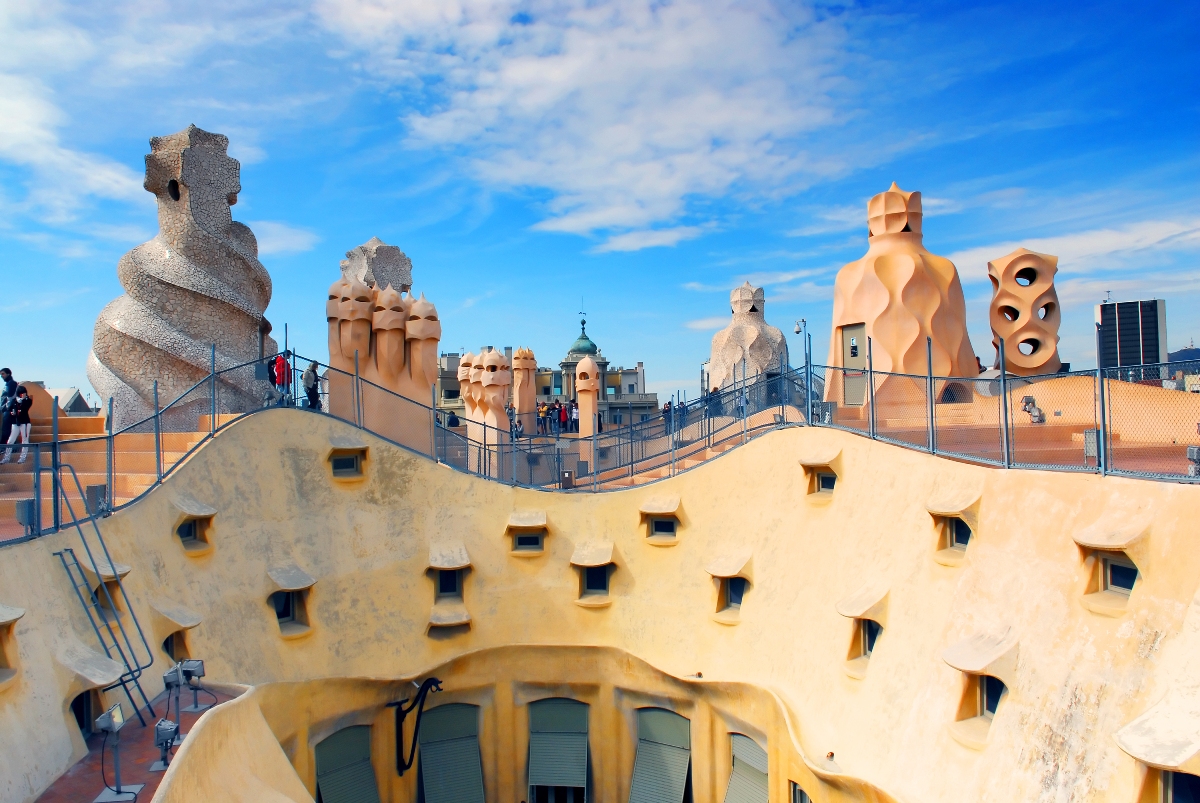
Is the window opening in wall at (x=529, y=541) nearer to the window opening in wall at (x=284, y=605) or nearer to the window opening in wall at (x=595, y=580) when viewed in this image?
the window opening in wall at (x=595, y=580)

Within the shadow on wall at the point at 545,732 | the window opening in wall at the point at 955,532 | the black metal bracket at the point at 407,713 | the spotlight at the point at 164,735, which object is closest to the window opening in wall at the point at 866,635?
the shadow on wall at the point at 545,732

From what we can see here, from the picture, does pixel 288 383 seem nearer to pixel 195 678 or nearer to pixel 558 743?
pixel 195 678

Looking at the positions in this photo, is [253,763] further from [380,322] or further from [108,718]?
[380,322]

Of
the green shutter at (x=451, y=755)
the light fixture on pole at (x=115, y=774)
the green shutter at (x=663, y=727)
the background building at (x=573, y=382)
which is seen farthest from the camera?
the background building at (x=573, y=382)

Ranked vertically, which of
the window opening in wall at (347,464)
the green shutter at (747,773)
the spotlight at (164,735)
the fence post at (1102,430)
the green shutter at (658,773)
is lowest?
the green shutter at (658,773)

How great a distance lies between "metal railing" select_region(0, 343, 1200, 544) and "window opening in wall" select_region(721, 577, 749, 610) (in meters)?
2.96

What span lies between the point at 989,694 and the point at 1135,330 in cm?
1945

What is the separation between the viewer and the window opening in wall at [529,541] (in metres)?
17.6

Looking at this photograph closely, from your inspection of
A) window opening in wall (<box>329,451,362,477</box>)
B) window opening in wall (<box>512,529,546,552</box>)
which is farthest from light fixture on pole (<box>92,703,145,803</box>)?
window opening in wall (<box>512,529,546,552</box>)

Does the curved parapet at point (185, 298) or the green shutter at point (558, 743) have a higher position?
the curved parapet at point (185, 298)

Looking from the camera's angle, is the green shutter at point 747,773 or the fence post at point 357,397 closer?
the green shutter at point 747,773

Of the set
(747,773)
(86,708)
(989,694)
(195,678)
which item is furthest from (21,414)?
(989,694)

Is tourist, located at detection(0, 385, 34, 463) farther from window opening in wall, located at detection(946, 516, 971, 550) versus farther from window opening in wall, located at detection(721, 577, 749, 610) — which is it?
window opening in wall, located at detection(946, 516, 971, 550)

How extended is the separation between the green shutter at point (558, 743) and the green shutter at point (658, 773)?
1127 millimetres
